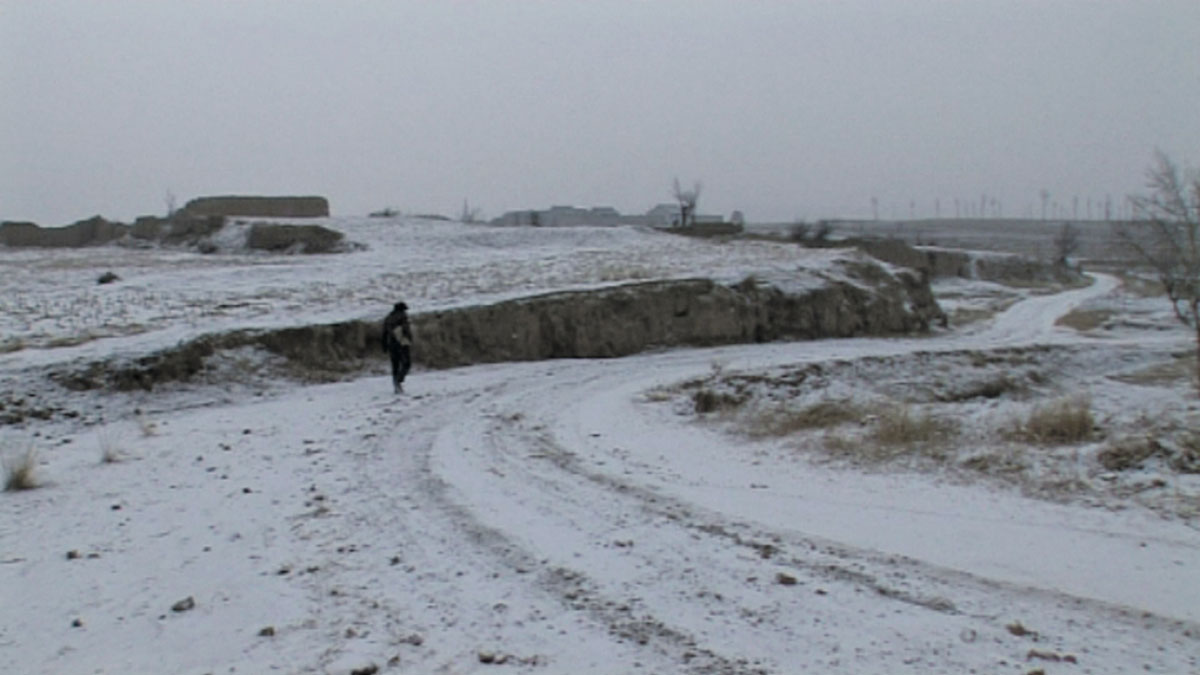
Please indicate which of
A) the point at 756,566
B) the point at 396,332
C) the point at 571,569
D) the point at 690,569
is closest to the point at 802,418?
the point at 756,566

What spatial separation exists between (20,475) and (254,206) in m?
46.6

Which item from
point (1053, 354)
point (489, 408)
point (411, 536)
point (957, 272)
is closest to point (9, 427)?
point (489, 408)

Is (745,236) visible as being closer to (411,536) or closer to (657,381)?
(657,381)

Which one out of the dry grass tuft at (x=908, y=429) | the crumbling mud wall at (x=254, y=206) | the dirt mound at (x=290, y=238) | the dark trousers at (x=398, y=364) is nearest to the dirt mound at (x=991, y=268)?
the crumbling mud wall at (x=254, y=206)

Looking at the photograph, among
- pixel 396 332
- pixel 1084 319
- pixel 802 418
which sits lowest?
pixel 1084 319

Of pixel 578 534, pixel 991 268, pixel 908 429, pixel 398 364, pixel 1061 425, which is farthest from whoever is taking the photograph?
pixel 991 268

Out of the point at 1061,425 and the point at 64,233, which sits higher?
the point at 64,233

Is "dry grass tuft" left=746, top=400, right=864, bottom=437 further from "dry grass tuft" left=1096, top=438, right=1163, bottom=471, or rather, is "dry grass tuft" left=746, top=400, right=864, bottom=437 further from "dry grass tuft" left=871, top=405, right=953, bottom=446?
"dry grass tuft" left=1096, top=438, right=1163, bottom=471

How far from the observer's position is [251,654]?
15.7 feet

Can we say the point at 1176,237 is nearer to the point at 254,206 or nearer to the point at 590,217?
the point at 254,206

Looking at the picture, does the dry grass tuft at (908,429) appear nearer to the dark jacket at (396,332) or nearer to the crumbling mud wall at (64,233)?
the dark jacket at (396,332)

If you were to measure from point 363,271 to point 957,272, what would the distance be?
60.8m

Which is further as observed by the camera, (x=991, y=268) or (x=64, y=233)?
(x=991, y=268)

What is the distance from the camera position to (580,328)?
76.1 feet
